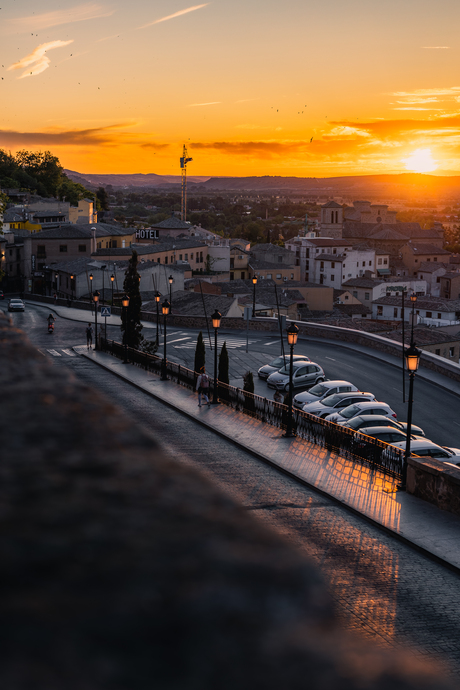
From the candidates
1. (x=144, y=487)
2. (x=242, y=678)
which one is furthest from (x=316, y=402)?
(x=242, y=678)

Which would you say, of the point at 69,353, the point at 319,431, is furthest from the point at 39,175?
the point at 319,431

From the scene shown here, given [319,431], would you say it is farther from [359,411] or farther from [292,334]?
[359,411]

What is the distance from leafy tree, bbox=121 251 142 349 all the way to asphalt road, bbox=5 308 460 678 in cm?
1654

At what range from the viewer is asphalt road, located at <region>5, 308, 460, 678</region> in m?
9.17

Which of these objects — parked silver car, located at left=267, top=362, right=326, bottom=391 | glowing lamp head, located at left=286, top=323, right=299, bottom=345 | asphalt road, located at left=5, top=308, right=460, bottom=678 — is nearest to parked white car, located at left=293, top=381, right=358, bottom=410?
parked silver car, located at left=267, top=362, right=326, bottom=391

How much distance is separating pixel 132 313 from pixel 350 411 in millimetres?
15148

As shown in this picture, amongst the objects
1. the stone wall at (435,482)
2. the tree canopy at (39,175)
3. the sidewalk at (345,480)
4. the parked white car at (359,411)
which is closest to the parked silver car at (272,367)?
the parked white car at (359,411)

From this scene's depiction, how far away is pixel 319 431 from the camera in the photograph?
19156 millimetres

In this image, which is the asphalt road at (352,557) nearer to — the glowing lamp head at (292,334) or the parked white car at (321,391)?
the glowing lamp head at (292,334)

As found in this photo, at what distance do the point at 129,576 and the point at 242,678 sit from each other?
109 inches

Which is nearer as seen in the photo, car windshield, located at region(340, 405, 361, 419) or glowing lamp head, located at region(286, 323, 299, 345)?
glowing lamp head, located at region(286, 323, 299, 345)

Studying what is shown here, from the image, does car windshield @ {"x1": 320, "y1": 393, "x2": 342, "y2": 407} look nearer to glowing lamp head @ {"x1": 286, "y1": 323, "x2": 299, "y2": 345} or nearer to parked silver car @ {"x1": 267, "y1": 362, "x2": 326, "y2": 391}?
parked silver car @ {"x1": 267, "y1": 362, "x2": 326, "y2": 391}

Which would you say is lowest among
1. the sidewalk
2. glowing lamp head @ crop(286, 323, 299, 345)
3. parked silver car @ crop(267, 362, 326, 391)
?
parked silver car @ crop(267, 362, 326, 391)

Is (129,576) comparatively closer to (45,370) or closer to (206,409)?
(206,409)
